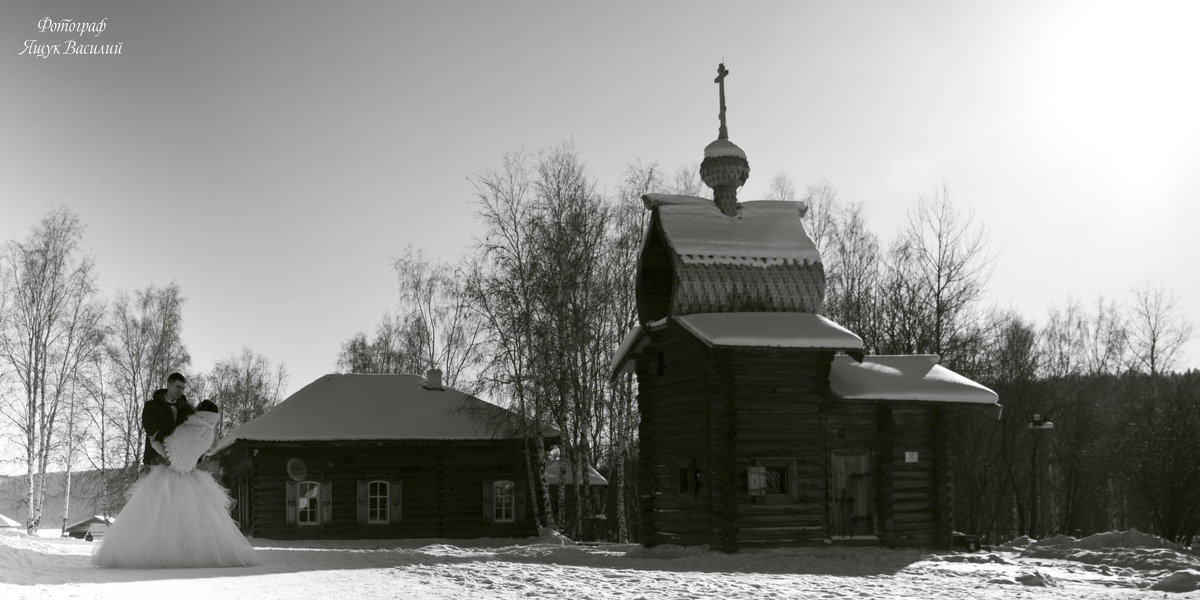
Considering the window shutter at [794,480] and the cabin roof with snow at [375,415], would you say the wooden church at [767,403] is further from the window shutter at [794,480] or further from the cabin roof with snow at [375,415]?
the cabin roof with snow at [375,415]

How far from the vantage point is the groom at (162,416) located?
10633 millimetres

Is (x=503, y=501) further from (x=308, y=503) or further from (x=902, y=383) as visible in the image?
(x=902, y=383)

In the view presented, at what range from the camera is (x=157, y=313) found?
1550 inches

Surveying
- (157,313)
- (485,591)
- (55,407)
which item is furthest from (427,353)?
(485,591)

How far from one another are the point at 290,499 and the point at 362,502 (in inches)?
67.5

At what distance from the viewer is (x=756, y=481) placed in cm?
1980

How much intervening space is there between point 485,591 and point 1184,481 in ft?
88.7

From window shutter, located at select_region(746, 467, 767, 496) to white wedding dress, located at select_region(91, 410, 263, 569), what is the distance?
1066 centimetres

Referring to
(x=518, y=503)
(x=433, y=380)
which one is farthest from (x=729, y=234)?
(x=433, y=380)

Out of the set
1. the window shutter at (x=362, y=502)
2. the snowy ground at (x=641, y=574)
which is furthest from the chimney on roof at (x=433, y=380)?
the snowy ground at (x=641, y=574)

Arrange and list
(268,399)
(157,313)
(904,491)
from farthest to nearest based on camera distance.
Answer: (268,399)
(157,313)
(904,491)

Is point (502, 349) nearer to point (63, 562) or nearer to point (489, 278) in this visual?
point (489, 278)

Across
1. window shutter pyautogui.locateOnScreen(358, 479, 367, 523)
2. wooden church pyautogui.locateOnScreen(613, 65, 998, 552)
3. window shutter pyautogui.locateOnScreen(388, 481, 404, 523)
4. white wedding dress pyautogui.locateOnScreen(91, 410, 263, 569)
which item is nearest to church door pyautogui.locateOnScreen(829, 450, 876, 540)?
wooden church pyautogui.locateOnScreen(613, 65, 998, 552)

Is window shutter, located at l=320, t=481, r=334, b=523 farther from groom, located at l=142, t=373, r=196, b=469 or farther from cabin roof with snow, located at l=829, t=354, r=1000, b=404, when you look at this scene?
groom, located at l=142, t=373, r=196, b=469
